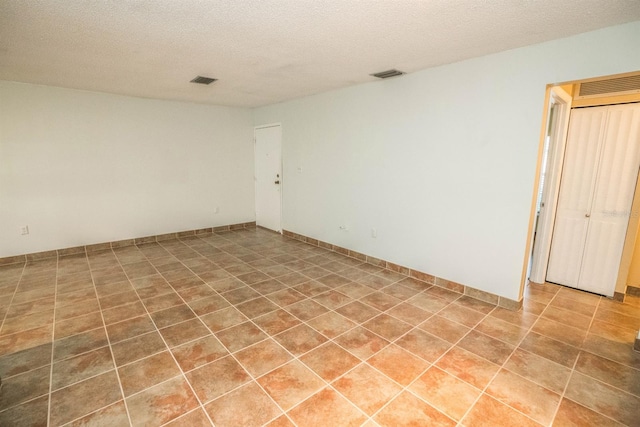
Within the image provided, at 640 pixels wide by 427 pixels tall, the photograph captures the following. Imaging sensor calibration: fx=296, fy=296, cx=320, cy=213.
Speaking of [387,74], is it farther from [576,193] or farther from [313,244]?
[313,244]

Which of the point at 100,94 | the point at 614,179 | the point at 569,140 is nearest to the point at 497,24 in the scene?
the point at 569,140

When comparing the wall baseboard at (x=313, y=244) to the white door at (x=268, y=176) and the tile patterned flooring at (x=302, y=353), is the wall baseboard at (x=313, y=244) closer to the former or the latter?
the tile patterned flooring at (x=302, y=353)

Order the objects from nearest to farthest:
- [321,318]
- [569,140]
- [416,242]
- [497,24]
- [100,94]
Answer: [497,24] → [321,318] → [569,140] → [416,242] → [100,94]

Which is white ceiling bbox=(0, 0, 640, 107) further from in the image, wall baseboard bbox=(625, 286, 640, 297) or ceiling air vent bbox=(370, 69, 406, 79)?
wall baseboard bbox=(625, 286, 640, 297)

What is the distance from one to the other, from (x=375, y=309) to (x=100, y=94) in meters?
4.89

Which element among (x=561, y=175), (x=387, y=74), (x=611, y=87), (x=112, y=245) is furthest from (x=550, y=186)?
(x=112, y=245)

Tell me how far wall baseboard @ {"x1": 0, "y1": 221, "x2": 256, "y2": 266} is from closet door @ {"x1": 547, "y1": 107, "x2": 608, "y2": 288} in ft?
16.8

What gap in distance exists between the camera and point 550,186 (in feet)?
11.1

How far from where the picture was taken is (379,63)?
3.03 metres

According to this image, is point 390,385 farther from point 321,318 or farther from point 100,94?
point 100,94

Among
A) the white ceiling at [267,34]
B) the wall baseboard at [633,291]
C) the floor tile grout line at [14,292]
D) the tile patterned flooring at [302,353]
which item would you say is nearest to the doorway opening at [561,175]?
the wall baseboard at [633,291]

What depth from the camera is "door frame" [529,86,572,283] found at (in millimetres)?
3252

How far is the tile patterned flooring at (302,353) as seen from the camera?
5.57 feet

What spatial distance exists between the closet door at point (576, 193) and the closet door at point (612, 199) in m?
0.06
